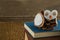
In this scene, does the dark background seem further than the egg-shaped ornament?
Yes

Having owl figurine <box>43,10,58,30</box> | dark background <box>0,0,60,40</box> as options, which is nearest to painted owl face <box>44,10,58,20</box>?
owl figurine <box>43,10,58,30</box>

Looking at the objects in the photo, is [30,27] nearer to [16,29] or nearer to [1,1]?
[16,29]

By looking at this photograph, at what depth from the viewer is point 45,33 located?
0.94 meters

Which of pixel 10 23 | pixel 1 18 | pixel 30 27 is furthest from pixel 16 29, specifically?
pixel 30 27

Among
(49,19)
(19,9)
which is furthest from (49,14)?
(19,9)

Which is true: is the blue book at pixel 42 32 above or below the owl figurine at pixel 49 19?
below

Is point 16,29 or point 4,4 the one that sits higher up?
point 4,4

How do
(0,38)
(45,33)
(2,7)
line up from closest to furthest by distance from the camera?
(45,33) → (0,38) → (2,7)

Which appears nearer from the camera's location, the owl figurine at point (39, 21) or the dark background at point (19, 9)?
the owl figurine at point (39, 21)

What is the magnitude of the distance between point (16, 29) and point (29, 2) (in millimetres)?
579

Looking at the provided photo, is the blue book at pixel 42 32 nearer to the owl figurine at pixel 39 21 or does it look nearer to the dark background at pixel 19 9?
the owl figurine at pixel 39 21

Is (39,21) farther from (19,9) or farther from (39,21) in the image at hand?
(19,9)

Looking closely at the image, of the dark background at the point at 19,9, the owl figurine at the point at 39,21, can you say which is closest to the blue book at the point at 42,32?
the owl figurine at the point at 39,21

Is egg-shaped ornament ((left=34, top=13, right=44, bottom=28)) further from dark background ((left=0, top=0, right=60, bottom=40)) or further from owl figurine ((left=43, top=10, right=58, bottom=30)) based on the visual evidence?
dark background ((left=0, top=0, right=60, bottom=40))
